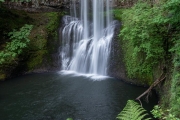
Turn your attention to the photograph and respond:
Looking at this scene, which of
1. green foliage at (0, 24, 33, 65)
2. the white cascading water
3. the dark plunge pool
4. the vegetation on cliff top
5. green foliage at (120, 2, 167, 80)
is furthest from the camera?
the white cascading water

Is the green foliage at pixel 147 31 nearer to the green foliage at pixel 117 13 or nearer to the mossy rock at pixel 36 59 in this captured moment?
the green foliage at pixel 117 13

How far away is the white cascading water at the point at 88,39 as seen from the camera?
13.1 meters

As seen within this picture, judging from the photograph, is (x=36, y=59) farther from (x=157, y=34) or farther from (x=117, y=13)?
(x=157, y=34)

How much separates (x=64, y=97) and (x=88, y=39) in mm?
5712

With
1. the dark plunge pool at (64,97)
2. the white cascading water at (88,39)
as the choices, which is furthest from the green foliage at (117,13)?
the dark plunge pool at (64,97)

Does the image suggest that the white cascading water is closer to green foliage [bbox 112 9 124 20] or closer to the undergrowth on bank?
green foliage [bbox 112 9 124 20]

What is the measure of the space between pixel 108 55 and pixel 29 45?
5532mm

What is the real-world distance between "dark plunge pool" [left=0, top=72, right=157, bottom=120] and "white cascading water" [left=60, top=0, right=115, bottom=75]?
114cm

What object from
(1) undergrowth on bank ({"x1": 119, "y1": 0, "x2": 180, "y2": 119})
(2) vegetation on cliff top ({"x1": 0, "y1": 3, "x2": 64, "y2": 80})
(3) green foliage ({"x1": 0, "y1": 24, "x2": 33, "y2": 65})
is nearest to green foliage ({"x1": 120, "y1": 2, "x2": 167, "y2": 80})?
(1) undergrowth on bank ({"x1": 119, "y1": 0, "x2": 180, "y2": 119})

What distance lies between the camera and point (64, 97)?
9.82 m

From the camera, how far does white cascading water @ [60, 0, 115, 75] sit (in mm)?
13109

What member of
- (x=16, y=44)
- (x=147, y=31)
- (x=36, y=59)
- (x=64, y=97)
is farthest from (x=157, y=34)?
(x=36, y=59)

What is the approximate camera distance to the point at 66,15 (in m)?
16.1

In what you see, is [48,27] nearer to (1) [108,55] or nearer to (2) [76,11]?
(2) [76,11]
